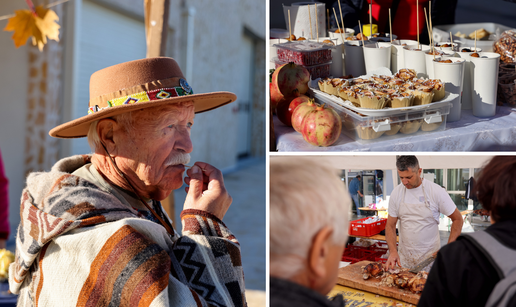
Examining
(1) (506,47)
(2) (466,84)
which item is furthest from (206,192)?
(1) (506,47)

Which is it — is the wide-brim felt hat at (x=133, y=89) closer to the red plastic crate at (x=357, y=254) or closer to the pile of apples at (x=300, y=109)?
the pile of apples at (x=300, y=109)

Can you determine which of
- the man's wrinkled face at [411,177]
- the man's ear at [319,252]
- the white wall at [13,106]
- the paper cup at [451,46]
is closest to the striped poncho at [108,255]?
the man's ear at [319,252]

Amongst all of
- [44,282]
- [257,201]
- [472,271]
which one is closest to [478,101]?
[472,271]

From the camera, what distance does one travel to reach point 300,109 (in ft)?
5.19

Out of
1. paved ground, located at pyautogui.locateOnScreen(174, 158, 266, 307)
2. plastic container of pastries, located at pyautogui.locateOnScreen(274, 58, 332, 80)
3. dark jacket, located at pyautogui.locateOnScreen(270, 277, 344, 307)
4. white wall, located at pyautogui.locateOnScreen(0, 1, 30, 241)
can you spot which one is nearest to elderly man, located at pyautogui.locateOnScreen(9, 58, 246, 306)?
dark jacket, located at pyautogui.locateOnScreen(270, 277, 344, 307)

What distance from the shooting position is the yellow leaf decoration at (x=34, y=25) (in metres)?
1.62

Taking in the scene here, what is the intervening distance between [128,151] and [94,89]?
0.23 metres

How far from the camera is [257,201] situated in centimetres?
709

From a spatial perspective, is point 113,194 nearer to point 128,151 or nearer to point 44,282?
point 128,151

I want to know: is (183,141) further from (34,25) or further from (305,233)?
(34,25)

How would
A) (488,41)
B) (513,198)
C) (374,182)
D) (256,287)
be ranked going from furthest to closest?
(256,287) → (488,41) → (374,182) → (513,198)

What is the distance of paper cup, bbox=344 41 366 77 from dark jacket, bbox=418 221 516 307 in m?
0.85

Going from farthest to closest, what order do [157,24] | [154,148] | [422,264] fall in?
[157,24] < [422,264] < [154,148]

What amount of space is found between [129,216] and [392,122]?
0.96 metres
